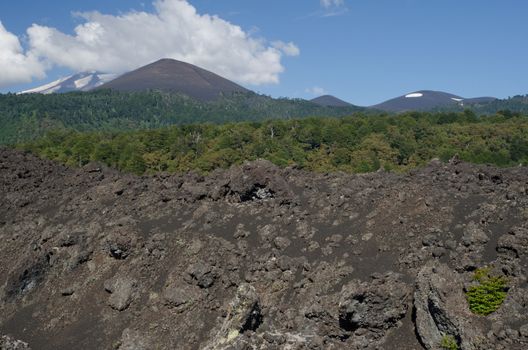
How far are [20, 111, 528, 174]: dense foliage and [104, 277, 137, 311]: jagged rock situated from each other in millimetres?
42597

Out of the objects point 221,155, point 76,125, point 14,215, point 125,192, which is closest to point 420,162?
point 221,155

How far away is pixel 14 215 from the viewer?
30.9 metres

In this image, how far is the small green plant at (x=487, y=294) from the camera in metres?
15.3

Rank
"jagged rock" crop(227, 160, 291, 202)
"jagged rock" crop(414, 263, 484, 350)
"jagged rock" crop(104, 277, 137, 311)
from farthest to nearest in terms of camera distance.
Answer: "jagged rock" crop(227, 160, 291, 202), "jagged rock" crop(104, 277, 137, 311), "jagged rock" crop(414, 263, 484, 350)

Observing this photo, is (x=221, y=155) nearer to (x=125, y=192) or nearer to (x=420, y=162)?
(x=420, y=162)

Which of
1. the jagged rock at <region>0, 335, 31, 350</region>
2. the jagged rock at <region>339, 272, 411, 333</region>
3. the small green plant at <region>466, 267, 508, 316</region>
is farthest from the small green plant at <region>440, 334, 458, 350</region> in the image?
the jagged rock at <region>0, 335, 31, 350</region>

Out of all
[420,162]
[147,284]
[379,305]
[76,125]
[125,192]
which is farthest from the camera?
[76,125]

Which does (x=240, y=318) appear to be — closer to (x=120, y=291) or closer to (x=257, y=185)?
(x=120, y=291)

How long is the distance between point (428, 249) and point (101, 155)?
203 feet

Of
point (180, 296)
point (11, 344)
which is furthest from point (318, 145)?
point (11, 344)

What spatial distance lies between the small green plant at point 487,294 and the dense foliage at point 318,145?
4435cm

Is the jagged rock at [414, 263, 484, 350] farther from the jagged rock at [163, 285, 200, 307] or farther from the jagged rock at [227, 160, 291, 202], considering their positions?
the jagged rock at [227, 160, 291, 202]

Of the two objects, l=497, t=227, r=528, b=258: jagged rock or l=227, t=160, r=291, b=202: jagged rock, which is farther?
l=227, t=160, r=291, b=202: jagged rock

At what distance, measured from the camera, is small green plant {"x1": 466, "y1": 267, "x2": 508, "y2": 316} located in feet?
50.1
